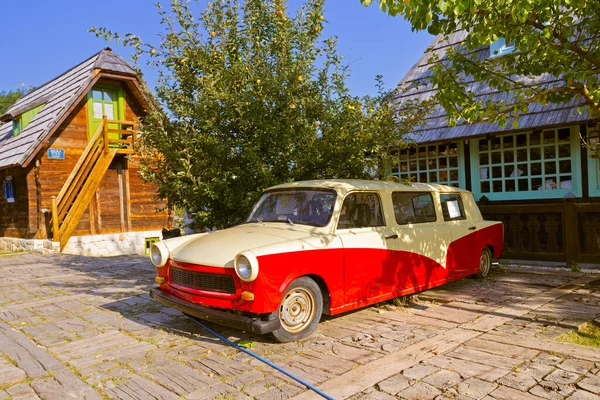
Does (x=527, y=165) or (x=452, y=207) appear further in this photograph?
(x=527, y=165)

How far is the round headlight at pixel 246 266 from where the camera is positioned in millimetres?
4184

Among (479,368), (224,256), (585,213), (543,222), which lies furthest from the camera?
(543,222)

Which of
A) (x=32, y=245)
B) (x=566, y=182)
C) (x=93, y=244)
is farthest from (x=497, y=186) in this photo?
(x=32, y=245)

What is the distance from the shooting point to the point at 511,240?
9.24 m

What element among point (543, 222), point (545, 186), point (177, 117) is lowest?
point (543, 222)

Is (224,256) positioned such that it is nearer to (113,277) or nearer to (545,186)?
(113,277)

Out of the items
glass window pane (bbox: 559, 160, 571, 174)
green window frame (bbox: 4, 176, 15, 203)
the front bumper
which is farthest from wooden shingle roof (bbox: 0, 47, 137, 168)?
glass window pane (bbox: 559, 160, 571, 174)

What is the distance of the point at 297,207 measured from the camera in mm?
5445

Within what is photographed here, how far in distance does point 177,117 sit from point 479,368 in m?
5.30

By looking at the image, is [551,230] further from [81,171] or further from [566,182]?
[81,171]

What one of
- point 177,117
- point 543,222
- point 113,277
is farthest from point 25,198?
point 543,222

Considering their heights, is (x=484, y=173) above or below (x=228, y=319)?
above

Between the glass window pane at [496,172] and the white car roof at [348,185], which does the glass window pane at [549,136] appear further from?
the white car roof at [348,185]

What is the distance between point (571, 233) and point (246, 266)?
261 inches
